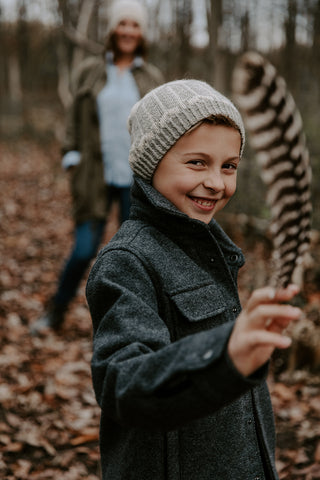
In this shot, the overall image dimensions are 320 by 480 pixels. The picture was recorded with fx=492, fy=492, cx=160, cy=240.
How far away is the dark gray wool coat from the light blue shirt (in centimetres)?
228

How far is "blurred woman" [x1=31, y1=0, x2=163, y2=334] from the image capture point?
3723 millimetres

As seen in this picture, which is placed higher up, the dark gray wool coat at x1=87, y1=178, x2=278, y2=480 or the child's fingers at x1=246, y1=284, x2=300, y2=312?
the child's fingers at x1=246, y1=284, x2=300, y2=312

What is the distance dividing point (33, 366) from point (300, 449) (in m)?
2.08

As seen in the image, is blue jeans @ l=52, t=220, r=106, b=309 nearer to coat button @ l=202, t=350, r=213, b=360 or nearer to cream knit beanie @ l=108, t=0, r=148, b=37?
cream knit beanie @ l=108, t=0, r=148, b=37

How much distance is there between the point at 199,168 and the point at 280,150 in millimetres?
334

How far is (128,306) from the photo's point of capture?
3.96 feet

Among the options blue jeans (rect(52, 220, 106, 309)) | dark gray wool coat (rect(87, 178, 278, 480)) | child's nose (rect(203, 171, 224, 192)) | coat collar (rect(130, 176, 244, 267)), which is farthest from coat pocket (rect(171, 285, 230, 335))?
blue jeans (rect(52, 220, 106, 309))

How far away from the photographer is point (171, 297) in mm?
1356

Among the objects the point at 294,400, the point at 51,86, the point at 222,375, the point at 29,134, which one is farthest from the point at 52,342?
the point at 51,86

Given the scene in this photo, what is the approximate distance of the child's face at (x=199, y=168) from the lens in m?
1.43

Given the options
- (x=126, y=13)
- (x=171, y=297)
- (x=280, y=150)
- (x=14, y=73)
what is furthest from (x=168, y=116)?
(x=14, y=73)

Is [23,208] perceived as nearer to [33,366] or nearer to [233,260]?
[33,366]

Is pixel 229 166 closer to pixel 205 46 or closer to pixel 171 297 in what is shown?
pixel 171 297

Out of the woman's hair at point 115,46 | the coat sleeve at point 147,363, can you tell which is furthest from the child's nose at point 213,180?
the woman's hair at point 115,46
